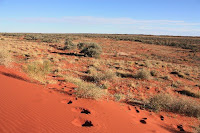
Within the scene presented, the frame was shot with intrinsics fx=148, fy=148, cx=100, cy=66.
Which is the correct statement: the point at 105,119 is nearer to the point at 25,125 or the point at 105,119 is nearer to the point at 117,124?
the point at 117,124

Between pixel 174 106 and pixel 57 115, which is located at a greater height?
pixel 57 115

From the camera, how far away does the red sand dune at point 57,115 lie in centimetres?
377

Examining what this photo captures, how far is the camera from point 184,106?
6.90 meters

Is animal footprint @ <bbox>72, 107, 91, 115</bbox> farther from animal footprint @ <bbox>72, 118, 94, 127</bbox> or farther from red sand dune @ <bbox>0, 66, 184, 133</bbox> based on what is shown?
animal footprint @ <bbox>72, 118, 94, 127</bbox>

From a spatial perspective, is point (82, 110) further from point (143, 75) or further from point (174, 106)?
point (143, 75)

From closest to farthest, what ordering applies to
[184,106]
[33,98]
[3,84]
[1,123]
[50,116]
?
[1,123] → [50,116] → [33,98] → [3,84] → [184,106]

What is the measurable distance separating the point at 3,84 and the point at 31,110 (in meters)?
2.76

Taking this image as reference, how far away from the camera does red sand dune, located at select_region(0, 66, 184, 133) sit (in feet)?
12.4

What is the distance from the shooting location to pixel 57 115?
447 centimetres

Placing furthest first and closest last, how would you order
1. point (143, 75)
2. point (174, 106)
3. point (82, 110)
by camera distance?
point (143, 75)
point (174, 106)
point (82, 110)

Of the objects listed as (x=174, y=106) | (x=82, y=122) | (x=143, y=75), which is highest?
(x=82, y=122)

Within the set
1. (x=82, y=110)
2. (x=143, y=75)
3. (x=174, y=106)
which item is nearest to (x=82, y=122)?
(x=82, y=110)

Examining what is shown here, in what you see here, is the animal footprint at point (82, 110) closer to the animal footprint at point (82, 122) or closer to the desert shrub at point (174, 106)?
the animal footprint at point (82, 122)

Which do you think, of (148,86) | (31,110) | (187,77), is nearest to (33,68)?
(31,110)
